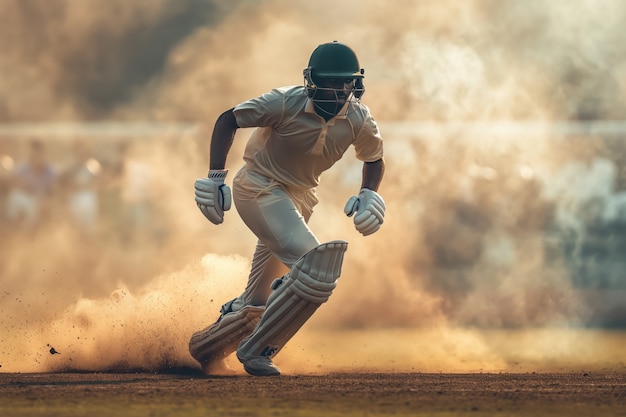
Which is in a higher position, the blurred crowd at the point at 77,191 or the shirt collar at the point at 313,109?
the blurred crowd at the point at 77,191

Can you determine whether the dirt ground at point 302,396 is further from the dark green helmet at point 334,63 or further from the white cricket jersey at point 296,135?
the dark green helmet at point 334,63

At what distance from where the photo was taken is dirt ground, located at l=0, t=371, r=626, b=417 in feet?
25.1

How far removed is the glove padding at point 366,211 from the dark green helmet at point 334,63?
937 millimetres

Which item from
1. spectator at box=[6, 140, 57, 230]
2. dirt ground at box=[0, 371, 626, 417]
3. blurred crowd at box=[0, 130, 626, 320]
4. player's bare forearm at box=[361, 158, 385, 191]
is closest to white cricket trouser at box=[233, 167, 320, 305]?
player's bare forearm at box=[361, 158, 385, 191]

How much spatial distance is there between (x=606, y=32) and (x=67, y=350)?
42.3 feet

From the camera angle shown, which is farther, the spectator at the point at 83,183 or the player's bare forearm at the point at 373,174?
the spectator at the point at 83,183

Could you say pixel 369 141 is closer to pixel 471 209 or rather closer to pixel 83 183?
pixel 471 209

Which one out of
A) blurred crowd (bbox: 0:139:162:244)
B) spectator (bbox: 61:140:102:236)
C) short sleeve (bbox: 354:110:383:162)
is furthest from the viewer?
spectator (bbox: 61:140:102:236)

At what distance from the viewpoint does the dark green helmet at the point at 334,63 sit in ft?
31.4

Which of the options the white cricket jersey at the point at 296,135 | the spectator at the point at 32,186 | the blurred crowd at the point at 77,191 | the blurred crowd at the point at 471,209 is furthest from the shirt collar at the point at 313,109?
the spectator at the point at 32,186

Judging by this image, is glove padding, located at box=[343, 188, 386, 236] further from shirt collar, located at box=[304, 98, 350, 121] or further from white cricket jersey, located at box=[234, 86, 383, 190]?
shirt collar, located at box=[304, 98, 350, 121]

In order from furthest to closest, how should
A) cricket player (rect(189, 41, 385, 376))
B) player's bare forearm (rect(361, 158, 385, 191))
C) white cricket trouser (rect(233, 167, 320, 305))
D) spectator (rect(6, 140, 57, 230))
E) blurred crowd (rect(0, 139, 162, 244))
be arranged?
spectator (rect(6, 140, 57, 230)) < blurred crowd (rect(0, 139, 162, 244)) < player's bare forearm (rect(361, 158, 385, 191)) < white cricket trouser (rect(233, 167, 320, 305)) < cricket player (rect(189, 41, 385, 376))

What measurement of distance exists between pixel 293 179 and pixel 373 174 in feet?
2.28

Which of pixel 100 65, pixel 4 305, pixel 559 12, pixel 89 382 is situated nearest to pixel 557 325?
pixel 559 12
